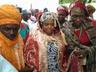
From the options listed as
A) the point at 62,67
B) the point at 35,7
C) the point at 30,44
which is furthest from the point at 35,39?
the point at 35,7

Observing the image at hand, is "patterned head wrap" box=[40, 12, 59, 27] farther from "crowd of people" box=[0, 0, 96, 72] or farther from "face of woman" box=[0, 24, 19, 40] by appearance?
"face of woman" box=[0, 24, 19, 40]

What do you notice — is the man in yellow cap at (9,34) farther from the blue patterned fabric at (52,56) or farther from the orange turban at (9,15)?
the blue patterned fabric at (52,56)

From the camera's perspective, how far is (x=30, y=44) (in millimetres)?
4812

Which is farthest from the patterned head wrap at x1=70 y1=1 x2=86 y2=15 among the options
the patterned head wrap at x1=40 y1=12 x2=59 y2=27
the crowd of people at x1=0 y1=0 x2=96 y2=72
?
the patterned head wrap at x1=40 y1=12 x2=59 y2=27

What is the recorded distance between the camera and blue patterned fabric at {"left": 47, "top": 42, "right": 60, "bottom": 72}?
16.2 feet

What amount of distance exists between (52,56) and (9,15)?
132 cm

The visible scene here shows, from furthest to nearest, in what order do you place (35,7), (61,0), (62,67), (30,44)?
(35,7), (61,0), (62,67), (30,44)

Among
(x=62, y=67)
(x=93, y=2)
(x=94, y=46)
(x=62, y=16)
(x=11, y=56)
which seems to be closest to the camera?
(x=11, y=56)

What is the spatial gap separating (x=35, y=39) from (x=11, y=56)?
1.09 m

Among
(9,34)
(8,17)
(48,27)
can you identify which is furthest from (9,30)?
(48,27)

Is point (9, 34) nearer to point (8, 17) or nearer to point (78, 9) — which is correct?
point (8, 17)

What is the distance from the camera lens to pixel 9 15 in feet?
12.6

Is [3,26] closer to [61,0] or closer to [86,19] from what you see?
[86,19]

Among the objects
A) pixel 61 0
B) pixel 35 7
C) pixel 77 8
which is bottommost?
pixel 35 7
